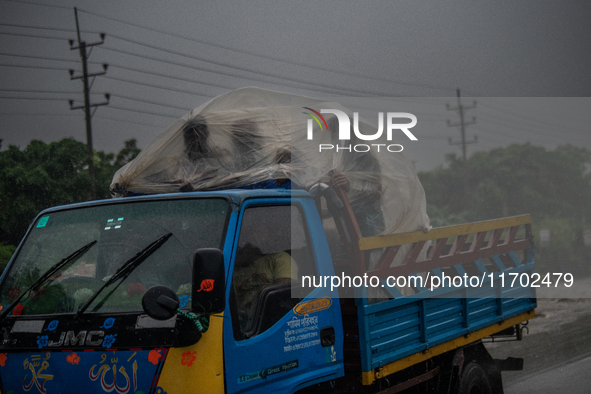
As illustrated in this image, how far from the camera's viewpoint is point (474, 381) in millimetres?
4867

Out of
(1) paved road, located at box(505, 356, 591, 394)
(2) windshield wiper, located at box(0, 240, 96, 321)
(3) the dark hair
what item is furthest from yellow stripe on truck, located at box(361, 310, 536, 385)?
(3) the dark hair

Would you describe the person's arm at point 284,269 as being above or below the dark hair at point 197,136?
below

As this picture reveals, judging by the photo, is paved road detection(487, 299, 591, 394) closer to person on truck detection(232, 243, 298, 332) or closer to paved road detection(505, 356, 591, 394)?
paved road detection(505, 356, 591, 394)

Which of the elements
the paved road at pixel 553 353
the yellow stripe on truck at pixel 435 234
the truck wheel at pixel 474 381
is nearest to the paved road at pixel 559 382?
the paved road at pixel 553 353

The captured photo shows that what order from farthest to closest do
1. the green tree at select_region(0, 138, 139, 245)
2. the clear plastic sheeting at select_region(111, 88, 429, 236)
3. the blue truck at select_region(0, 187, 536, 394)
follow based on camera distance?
the green tree at select_region(0, 138, 139, 245) < the clear plastic sheeting at select_region(111, 88, 429, 236) < the blue truck at select_region(0, 187, 536, 394)

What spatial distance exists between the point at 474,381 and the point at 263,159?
2.48m

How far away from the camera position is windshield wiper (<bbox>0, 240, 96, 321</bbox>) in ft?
10.6

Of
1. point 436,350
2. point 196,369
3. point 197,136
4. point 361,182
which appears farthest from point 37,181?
point 196,369

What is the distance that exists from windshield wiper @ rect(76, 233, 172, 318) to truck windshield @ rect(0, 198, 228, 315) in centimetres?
2

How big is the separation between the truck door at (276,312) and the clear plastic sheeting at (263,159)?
1.57ft

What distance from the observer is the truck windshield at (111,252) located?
307cm

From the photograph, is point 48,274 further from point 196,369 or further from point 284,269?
point 284,269

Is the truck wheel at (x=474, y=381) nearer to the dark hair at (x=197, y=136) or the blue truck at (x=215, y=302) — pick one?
the blue truck at (x=215, y=302)

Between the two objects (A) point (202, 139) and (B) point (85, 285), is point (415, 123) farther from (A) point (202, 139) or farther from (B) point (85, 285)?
(B) point (85, 285)
